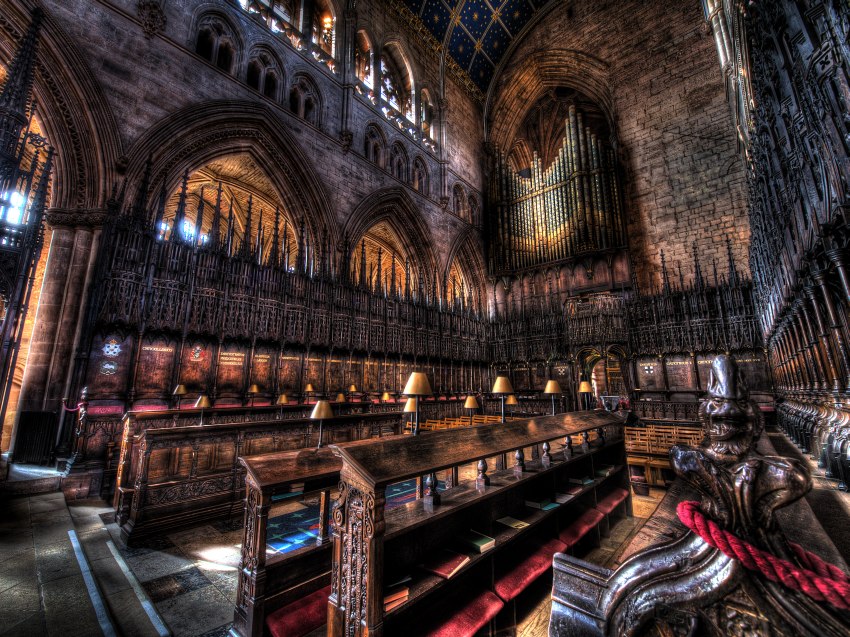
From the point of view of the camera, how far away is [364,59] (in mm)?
13750

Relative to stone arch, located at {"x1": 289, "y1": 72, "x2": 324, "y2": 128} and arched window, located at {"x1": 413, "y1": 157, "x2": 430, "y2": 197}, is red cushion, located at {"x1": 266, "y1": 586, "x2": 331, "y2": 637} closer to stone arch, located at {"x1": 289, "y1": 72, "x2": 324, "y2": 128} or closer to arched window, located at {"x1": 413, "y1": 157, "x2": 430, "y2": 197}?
stone arch, located at {"x1": 289, "y1": 72, "x2": 324, "y2": 128}

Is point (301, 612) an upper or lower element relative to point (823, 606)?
lower

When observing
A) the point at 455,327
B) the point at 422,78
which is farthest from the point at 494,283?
the point at 422,78

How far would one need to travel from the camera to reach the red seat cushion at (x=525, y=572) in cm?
246

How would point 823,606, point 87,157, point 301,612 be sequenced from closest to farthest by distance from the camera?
point 823,606
point 301,612
point 87,157

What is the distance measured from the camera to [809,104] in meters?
3.02

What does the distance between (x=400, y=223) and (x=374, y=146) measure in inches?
116

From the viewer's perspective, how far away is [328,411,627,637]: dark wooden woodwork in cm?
175

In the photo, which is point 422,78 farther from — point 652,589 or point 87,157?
point 652,589

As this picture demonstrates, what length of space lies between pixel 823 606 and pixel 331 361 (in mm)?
10042

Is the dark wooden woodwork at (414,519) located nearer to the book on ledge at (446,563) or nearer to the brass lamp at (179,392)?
the book on ledge at (446,563)

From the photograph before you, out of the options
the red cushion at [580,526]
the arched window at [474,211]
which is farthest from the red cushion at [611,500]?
the arched window at [474,211]

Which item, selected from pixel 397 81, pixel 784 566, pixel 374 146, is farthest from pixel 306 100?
pixel 784 566

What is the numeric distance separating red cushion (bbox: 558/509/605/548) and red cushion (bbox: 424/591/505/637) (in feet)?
3.97
